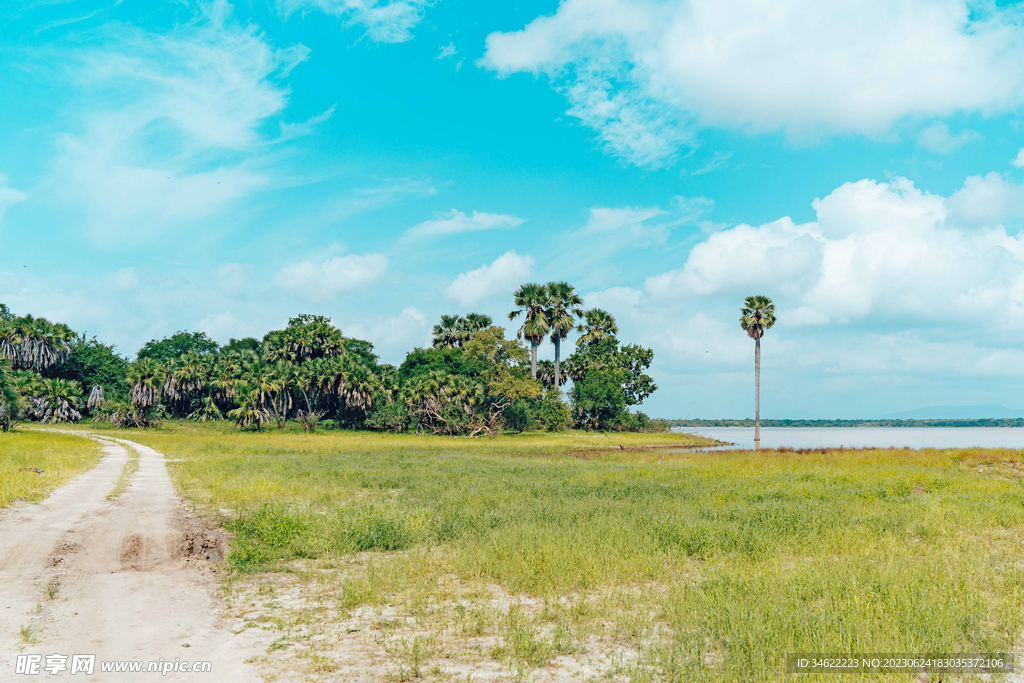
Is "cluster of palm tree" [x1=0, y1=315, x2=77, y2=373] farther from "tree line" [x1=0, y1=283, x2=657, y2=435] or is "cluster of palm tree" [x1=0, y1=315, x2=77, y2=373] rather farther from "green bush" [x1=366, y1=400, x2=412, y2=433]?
"green bush" [x1=366, y1=400, x2=412, y2=433]

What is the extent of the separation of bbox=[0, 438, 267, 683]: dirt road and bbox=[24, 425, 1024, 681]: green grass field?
96 cm

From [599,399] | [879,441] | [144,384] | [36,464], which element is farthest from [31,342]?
[879,441]

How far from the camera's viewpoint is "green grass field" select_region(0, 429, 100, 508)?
18.3 metres

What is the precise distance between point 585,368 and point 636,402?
375 inches

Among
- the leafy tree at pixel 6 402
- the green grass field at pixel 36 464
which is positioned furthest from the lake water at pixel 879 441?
the leafy tree at pixel 6 402

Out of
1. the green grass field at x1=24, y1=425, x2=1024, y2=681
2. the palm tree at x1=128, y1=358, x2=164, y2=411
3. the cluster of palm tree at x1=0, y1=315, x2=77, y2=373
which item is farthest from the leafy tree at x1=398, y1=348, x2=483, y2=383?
the green grass field at x1=24, y1=425, x2=1024, y2=681

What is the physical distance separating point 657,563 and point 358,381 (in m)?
69.6

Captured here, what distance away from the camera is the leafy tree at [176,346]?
400 feet

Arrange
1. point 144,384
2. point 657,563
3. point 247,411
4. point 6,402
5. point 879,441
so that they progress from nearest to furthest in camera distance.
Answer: point 657,563, point 6,402, point 247,411, point 144,384, point 879,441

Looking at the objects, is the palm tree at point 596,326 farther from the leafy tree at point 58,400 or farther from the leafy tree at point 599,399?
the leafy tree at point 58,400

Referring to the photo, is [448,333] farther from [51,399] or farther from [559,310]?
[51,399]

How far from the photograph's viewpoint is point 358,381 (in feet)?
253

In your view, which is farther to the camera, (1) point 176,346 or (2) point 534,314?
(1) point 176,346

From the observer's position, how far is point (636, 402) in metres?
Answer: 95.9
